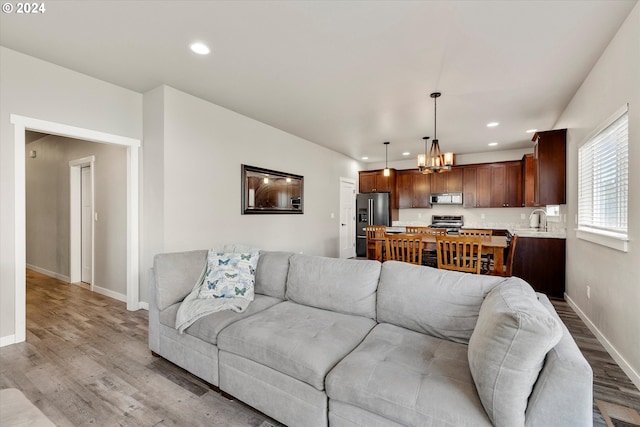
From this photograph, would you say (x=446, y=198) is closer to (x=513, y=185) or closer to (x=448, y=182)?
(x=448, y=182)

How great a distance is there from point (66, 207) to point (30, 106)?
2.68 m

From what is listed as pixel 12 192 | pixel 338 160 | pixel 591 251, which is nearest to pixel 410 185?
pixel 338 160

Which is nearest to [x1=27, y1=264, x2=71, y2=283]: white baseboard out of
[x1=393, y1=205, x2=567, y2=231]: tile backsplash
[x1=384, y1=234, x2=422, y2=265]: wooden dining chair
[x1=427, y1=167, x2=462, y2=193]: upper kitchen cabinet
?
[x1=384, y1=234, x2=422, y2=265]: wooden dining chair

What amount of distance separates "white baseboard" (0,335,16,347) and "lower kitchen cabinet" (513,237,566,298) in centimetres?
588

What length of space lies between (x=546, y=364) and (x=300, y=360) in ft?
3.45

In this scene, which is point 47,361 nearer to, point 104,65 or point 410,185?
point 104,65

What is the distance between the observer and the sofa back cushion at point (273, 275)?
241 centimetres

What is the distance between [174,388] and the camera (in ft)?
6.34

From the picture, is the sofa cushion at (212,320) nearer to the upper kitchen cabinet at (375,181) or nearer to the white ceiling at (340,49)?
the white ceiling at (340,49)

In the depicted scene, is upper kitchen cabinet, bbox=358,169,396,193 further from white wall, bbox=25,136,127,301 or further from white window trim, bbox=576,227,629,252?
white wall, bbox=25,136,127,301

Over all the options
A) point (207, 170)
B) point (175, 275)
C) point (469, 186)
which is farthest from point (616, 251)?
point (469, 186)

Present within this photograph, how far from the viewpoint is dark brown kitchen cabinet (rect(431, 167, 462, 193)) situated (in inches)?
258

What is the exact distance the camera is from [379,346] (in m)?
1.56

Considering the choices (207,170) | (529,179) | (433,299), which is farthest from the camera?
(529,179)
